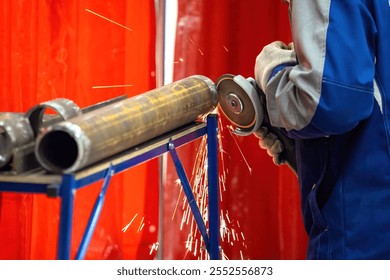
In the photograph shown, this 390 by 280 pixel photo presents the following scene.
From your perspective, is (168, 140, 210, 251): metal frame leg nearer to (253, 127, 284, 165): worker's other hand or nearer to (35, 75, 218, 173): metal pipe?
(35, 75, 218, 173): metal pipe

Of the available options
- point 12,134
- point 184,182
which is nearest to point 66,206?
point 12,134

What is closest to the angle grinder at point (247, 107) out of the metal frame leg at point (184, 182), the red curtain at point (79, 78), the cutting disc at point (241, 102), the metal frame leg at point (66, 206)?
the cutting disc at point (241, 102)

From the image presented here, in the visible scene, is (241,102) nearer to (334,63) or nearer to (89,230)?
(334,63)

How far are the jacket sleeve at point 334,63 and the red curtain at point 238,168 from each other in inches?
36.3

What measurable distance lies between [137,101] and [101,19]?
82 centimetres

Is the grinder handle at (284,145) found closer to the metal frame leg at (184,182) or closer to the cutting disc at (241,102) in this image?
the cutting disc at (241,102)

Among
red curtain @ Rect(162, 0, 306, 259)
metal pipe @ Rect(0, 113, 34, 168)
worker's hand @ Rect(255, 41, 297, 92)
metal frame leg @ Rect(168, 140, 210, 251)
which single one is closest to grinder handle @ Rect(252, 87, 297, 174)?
worker's hand @ Rect(255, 41, 297, 92)

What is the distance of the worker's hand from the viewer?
147 cm

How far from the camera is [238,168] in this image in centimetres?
233

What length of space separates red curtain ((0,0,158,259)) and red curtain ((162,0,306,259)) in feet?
0.36

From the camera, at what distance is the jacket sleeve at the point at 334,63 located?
4.16 feet

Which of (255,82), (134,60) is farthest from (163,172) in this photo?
(255,82)

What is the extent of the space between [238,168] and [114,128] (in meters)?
1.17

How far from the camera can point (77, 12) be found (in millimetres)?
2031
